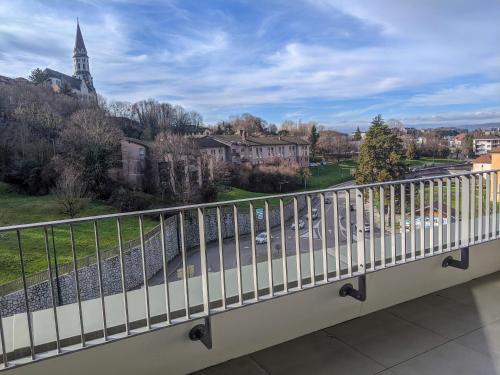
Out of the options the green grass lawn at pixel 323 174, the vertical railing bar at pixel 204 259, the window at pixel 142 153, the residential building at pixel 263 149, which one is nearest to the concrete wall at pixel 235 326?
the vertical railing bar at pixel 204 259

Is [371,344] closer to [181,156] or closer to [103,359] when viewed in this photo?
[103,359]

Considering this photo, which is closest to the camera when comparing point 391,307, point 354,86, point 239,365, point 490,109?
point 239,365

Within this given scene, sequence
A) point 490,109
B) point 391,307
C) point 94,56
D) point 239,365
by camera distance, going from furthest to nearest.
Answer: point 94,56 → point 490,109 → point 391,307 → point 239,365

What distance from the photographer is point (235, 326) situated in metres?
2.01

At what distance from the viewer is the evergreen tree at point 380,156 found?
19484 mm

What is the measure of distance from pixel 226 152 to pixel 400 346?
32.0 metres

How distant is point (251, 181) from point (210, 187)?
4043mm

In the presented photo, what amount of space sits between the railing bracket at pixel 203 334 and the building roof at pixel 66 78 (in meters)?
59.3

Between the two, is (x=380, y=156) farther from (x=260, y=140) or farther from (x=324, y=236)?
(x=324, y=236)

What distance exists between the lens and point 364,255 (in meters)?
2.28

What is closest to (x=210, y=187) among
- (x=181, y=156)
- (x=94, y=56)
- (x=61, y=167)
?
(x=181, y=156)

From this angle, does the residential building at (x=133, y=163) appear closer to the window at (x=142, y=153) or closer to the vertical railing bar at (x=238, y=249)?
the window at (x=142, y=153)

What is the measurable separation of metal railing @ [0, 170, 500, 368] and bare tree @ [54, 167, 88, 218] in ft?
71.4

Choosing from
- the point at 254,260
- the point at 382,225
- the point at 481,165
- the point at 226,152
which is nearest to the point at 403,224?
the point at 382,225
